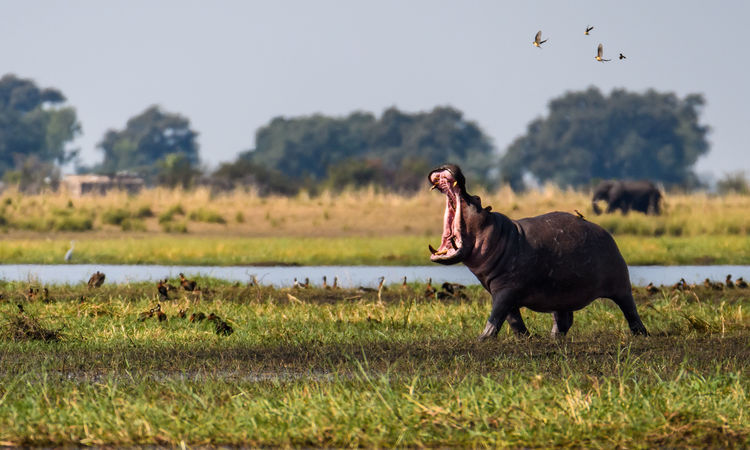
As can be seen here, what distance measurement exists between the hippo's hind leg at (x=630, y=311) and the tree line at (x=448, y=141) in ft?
202

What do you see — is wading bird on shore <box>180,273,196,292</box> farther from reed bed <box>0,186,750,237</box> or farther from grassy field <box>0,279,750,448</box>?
reed bed <box>0,186,750,237</box>

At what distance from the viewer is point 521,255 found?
30.5ft

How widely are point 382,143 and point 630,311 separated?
2817 inches

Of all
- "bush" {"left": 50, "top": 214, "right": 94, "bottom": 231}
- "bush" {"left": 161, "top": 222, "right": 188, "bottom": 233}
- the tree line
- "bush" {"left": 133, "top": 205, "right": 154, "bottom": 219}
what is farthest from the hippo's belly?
the tree line

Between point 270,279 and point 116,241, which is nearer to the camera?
point 270,279

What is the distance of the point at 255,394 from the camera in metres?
6.90

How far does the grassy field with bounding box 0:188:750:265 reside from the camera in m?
24.5

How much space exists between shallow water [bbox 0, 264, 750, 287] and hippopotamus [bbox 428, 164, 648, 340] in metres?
8.97

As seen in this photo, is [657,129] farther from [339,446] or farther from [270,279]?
[339,446]

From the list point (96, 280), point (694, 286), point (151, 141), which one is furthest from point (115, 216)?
point (151, 141)

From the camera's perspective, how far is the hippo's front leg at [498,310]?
929 cm

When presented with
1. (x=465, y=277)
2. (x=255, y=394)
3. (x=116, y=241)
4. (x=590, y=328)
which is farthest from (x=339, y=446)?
(x=116, y=241)

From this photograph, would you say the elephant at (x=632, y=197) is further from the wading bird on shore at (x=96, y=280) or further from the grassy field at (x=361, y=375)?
the grassy field at (x=361, y=375)

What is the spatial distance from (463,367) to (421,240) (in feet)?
65.5
